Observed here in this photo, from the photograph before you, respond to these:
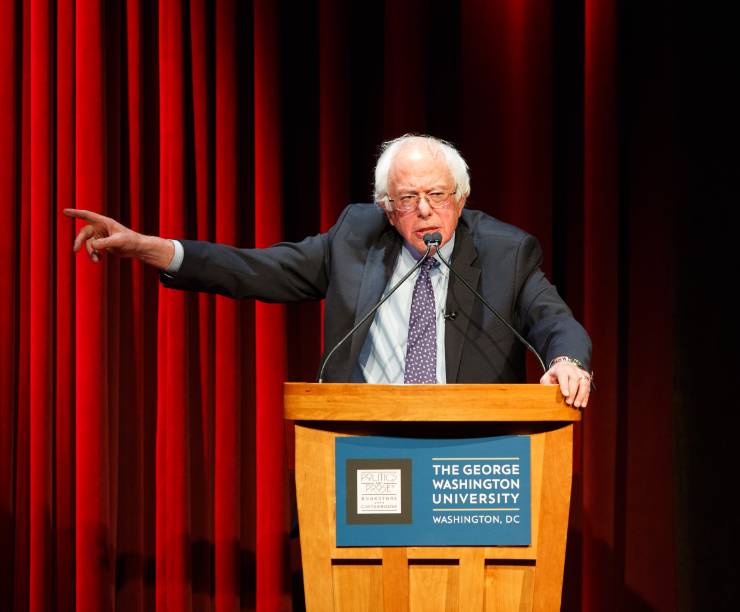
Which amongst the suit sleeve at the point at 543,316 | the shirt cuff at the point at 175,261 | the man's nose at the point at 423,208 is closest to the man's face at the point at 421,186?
the man's nose at the point at 423,208

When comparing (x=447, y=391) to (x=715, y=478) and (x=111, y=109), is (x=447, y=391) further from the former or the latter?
(x=111, y=109)

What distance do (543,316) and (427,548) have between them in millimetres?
686

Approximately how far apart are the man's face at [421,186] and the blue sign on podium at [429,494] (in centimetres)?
74

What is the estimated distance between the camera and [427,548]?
1.44 m

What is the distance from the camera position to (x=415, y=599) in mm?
1446

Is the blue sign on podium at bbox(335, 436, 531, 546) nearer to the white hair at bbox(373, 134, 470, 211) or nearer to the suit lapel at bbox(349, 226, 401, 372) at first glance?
the suit lapel at bbox(349, 226, 401, 372)

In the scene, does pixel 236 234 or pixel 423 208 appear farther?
pixel 236 234

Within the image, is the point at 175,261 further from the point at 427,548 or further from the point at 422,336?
the point at 427,548

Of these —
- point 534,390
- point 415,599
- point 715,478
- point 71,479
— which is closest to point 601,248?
point 715,478

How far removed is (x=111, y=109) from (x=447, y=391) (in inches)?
77.4

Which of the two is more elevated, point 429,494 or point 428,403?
point 428,403

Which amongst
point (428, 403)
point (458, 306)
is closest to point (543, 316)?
point (458, 306)

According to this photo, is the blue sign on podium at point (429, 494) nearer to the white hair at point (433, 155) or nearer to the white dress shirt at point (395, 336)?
the white dress shirt at point (395, 336)

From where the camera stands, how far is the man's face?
2.06 metres
